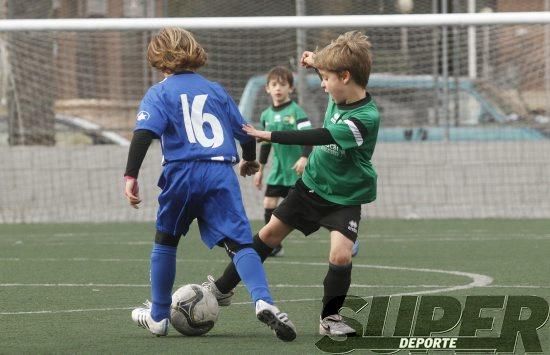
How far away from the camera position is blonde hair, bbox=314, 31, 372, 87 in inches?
275

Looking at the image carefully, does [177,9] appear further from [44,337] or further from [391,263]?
[44,337]

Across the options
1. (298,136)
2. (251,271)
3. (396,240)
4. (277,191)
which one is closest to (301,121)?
(277,191)

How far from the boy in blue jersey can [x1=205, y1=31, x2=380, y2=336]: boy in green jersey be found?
24 cm

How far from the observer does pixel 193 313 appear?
6898mm

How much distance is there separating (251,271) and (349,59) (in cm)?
122

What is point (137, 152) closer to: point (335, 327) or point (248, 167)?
point (248, 167)

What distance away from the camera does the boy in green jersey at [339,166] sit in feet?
22.5

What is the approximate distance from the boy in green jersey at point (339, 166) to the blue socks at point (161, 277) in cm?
48

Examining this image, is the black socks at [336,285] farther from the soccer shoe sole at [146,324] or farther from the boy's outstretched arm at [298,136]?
the soccer shoe sole at [146,324]

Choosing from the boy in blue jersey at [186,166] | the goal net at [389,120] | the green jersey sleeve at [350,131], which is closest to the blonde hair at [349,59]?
the green jersey sleeve at [350,131]

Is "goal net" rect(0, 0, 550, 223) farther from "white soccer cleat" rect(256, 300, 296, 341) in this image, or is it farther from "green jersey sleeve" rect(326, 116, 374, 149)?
"white soccer cleat" rect(256, 300, 296, 341)

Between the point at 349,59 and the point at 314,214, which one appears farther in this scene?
the point at 314,214

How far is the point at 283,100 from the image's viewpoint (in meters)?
12.1

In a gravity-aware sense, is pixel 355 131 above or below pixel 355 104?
below
